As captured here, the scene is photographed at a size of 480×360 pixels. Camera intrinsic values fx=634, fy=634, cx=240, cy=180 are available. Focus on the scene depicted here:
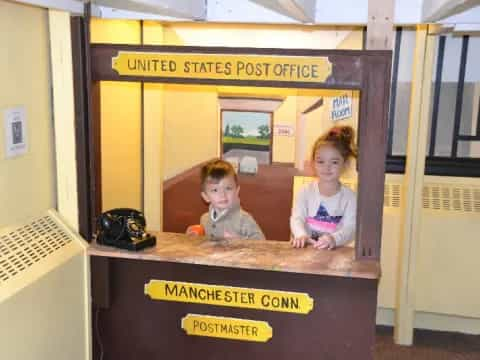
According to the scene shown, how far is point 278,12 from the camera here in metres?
2.17

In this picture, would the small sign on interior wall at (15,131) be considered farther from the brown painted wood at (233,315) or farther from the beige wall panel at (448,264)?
the beige wall panel at (448,264)

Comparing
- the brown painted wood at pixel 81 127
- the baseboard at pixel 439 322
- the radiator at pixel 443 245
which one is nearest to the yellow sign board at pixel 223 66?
the brown painted wood at pixel 81 127

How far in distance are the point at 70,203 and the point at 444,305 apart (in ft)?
7.21

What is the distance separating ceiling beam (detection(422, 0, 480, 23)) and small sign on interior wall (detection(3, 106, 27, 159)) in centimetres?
125

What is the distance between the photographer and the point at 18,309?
1760 millimetres

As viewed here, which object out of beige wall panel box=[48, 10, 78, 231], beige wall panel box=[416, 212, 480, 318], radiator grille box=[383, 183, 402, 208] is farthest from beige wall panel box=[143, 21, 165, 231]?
beige wall panel box=[416, 212, 480, 318]

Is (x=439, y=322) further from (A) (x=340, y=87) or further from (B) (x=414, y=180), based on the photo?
(A) (x=340, y=87)

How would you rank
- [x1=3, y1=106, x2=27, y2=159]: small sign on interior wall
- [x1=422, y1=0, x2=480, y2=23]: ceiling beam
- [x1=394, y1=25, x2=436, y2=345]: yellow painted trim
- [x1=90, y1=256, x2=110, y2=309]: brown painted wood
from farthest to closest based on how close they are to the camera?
[x1=394, y1=25, x2=436, y2=345]: yellow painted trim
[x1=90, y1=256, x2=110, y2=309]: brown painted wood
[x1=3, y1=106, x2=27, y2=159]: small sign on interior wall
[x1=422, y1=0, x2=480, y2=23]: ceiling beam

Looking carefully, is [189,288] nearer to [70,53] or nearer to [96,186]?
[96,186]

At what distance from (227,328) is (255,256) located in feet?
0.88

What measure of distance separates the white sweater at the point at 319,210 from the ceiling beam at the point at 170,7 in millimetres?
870

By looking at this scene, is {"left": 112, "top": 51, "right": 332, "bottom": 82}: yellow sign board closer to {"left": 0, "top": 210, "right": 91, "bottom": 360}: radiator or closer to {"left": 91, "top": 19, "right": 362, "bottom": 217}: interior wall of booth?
{"left": 0, "top": 210, "right": 91, "bottom": 360}: radiator

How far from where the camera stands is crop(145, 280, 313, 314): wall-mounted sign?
6.88 ft

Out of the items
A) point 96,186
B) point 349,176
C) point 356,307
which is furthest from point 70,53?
point 349,176
